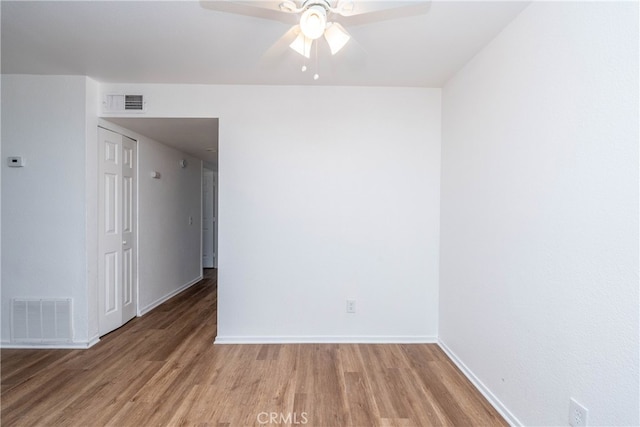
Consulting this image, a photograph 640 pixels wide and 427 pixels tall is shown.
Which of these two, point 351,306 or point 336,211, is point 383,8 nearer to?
point 336,211

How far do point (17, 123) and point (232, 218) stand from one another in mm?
2040

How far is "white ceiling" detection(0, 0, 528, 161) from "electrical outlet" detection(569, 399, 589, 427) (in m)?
1.97

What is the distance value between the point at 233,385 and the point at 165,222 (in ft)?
8.66

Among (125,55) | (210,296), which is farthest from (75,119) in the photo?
(210,296)

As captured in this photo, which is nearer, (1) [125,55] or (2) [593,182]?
(2) [593,182]

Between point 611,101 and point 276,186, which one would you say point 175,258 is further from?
point 611,101

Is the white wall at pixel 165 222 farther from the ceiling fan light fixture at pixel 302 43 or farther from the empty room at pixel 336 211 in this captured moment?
the ceiling fan light fixture at pixel 302 43

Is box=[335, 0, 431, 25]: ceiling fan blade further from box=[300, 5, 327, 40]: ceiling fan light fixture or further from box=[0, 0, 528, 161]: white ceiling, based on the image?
box=[300, 5, 327, 40]: ceiling fan light fixture

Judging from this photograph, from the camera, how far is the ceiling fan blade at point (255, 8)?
1281mm

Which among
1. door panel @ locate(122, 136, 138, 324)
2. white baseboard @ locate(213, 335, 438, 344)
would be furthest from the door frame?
white baseboard @ locate(213, 335, 438, 344)

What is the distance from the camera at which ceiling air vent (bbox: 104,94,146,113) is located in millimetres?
2559

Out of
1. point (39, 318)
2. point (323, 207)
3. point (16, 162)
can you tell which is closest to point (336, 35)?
point (323, 207)

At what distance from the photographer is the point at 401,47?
1949 millimetres
